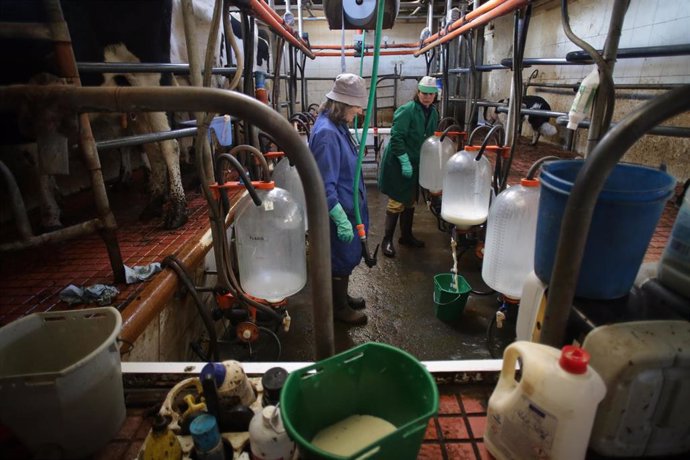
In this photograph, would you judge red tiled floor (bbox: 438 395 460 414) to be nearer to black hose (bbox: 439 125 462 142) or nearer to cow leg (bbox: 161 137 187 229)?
cow leg (bbox: 161 137 187 229)

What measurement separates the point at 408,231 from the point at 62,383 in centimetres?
340

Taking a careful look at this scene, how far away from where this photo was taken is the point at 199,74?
1.93 metres

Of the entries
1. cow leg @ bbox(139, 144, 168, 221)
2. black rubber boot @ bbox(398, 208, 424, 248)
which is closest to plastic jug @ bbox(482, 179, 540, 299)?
black rubber boot @ bbox(398, 208, 424, 248)

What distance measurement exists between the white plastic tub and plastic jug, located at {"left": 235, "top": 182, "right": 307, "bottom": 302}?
869mm

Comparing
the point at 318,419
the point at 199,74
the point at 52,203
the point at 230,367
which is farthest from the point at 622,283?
the point at 52,203

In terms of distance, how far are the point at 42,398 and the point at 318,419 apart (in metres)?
0.65

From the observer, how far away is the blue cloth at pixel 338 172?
87.8 inches

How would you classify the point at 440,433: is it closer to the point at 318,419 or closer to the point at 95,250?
the point at 318,419

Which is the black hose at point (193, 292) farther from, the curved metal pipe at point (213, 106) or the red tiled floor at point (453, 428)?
the red tiled floor at point (453, 428)

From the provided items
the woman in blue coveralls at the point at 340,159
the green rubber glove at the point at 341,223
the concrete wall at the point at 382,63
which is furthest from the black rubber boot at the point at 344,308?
the concrete wall at the point at 382,63

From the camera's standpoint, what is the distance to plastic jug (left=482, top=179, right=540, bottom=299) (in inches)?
73.7

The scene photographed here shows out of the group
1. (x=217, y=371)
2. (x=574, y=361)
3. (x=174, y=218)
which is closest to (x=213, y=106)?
(x=217, y=371)

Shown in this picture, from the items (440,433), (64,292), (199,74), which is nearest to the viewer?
(440,433)

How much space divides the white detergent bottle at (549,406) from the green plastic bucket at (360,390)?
0.75 ft
